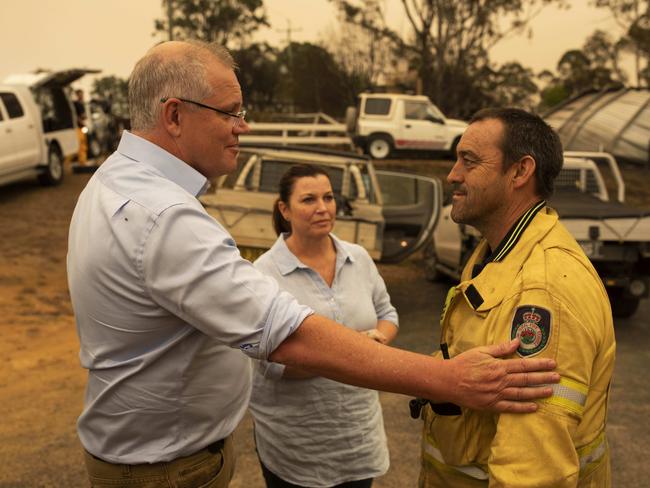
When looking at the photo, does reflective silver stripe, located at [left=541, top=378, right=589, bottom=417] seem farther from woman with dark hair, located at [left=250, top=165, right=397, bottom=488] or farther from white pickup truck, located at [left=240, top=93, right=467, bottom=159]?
white pickup truck, located at [left=240, top=93, right=467, bottom=159]

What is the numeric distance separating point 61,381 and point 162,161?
15.4 ft

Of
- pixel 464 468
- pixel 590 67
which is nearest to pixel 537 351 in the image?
pixel 464 468

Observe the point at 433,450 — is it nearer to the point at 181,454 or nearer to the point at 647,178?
the point at 181,454

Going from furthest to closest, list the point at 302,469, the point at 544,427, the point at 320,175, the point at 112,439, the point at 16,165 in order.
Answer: the point at 16,165, the point at 320,175, the point at 302,469, the point at 112,439, the point at 544,427

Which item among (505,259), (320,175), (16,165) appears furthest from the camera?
(16,165)

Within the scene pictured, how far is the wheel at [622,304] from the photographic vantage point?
26.1 feet

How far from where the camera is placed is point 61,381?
5883mm

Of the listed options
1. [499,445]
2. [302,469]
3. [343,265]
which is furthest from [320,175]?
[499,445]

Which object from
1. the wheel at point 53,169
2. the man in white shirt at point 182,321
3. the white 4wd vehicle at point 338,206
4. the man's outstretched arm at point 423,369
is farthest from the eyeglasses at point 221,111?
the wheel at point 53,169

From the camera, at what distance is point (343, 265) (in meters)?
3.09

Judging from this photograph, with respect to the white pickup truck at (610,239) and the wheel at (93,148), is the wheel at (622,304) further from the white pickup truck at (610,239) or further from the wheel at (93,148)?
the wheel at (93,148)

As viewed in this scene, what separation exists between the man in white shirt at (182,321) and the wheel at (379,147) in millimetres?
17779

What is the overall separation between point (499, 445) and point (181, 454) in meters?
0.93

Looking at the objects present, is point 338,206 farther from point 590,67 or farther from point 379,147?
point 590,67
